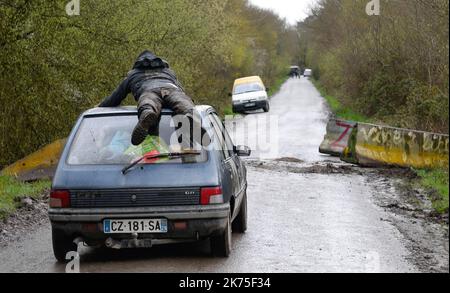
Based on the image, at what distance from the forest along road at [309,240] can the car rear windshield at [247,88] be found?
1007 inches

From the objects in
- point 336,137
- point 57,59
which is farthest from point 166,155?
point 336,137

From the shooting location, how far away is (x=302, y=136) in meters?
25.2

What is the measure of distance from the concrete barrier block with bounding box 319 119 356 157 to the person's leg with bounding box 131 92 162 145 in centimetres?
1056

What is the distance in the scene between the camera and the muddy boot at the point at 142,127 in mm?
7516

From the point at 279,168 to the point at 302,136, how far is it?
8.64 m

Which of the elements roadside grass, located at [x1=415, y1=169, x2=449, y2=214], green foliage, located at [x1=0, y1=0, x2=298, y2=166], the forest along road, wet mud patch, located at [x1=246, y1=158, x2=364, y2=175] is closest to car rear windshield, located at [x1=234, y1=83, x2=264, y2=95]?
green foliage, located at [x1=0, y1=0, x2=298, y2=166]

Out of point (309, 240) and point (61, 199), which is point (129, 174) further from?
point (309, 240)

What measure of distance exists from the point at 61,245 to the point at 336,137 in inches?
468

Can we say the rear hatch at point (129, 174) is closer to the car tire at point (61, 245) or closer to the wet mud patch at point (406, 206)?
the car tire at point (61, 245)

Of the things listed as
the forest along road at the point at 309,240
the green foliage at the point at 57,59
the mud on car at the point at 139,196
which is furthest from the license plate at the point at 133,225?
the green foliage at the point at 57,59
